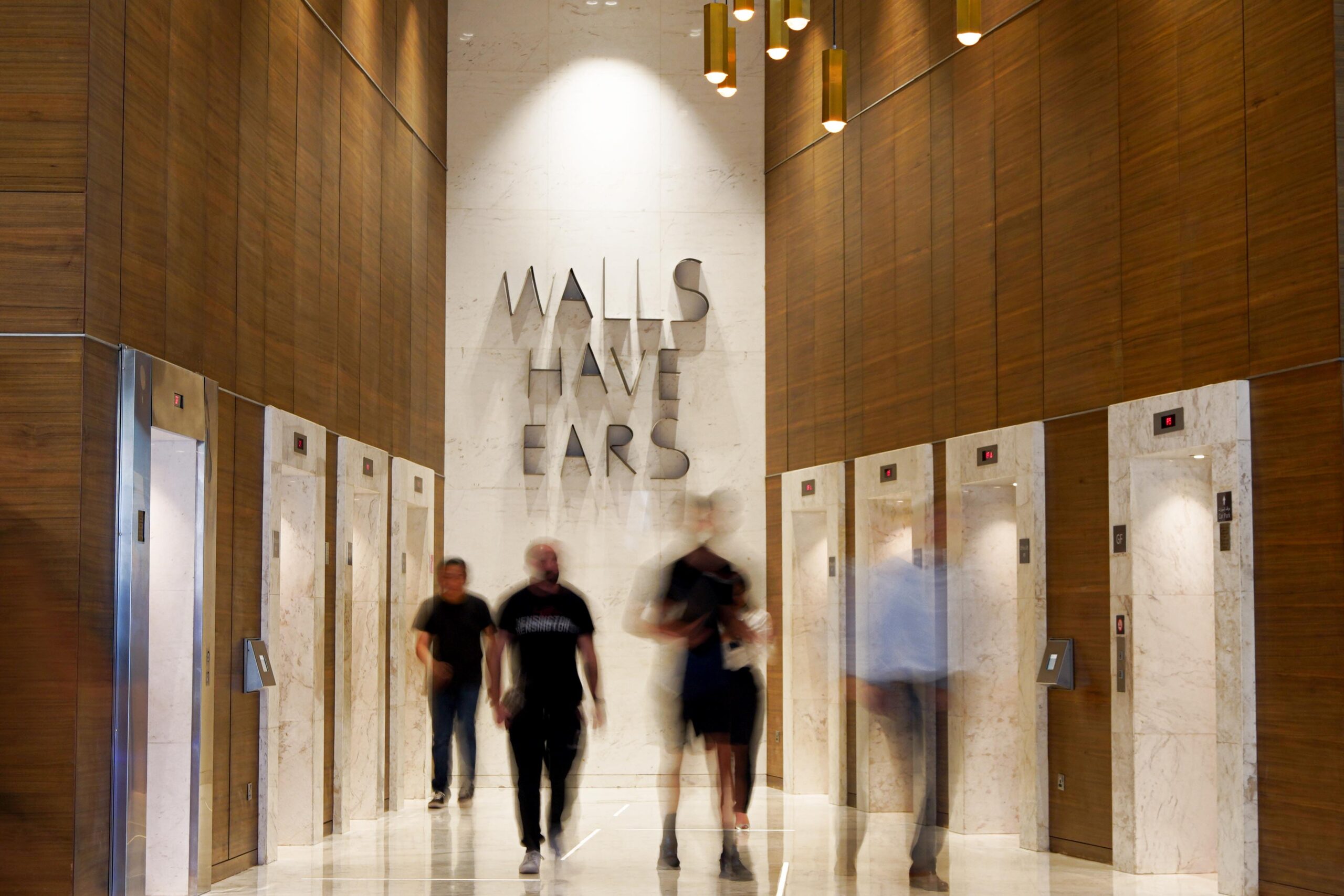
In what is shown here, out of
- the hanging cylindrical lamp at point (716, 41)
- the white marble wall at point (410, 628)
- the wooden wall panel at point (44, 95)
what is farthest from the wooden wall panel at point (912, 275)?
the wooden wall panel at point (44, 95)

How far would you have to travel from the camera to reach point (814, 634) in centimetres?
1348

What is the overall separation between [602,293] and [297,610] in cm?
570

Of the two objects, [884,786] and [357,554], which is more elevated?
[357,554]

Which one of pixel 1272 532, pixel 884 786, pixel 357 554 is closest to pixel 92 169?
pixel 357 554

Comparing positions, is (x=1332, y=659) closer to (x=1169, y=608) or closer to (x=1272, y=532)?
(x=1272, y=532)

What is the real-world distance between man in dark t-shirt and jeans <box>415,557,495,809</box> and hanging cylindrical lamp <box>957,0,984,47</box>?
16.2ft

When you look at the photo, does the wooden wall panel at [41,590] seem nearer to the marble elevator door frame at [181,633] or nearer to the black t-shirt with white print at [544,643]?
the marble elevator door frame at [181,633]

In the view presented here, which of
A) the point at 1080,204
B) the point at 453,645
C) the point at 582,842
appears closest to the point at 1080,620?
the point at 1080,204

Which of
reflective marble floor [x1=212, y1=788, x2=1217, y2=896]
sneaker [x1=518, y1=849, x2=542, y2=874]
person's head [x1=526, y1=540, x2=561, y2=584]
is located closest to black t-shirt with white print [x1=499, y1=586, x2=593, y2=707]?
person's head [x1=526, y1=540, x2=561, y2=584]

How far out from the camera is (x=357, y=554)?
11609mm

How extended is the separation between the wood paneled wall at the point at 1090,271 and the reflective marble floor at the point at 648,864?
2.64 feet

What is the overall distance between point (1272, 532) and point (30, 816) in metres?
6.11

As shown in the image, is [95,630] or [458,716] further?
[458,716]

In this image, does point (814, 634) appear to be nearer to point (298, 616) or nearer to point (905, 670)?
point (298, 616)
